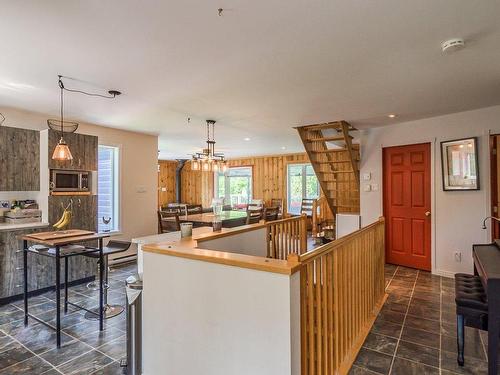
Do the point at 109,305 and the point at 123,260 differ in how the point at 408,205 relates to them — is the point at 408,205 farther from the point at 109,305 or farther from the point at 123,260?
the point at 123,260

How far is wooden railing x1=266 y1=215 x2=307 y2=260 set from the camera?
3.30m

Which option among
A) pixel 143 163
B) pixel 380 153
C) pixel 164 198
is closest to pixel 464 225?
pixel 380 153

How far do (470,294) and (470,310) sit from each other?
0.18 meters

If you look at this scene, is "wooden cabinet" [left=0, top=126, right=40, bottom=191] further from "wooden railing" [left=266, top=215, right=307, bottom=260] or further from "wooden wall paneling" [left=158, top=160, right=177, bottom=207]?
"wooden wall paneling" [left=158, top=160, right=177, bottom=207]

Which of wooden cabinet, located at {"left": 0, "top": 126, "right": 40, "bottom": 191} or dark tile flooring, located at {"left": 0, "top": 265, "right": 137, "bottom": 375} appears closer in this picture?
dark tile flooring, located at {"left": 0, "top": 265, "right": 137, "bottom": 375}

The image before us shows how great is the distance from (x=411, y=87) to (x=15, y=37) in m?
3.48

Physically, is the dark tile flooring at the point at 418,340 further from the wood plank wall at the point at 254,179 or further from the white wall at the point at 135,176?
the wood plank wall at the point at 254,179

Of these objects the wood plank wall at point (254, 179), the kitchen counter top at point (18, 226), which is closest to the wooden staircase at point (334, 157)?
the wood plank wall at point (254, 179)

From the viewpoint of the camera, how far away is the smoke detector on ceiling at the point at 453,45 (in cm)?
209

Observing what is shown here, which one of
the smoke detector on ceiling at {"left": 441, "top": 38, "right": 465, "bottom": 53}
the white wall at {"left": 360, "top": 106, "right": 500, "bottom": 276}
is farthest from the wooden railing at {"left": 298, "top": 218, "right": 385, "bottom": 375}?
the white wall at {"left": 360, "top": 106, "right": 500, "bottom": 276}

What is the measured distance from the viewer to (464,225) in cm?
414

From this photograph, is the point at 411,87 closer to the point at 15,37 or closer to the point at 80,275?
the point at 15,37

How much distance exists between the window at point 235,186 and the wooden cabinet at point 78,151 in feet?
19.6

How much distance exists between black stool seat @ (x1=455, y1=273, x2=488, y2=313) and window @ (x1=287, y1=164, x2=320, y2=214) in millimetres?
5984
